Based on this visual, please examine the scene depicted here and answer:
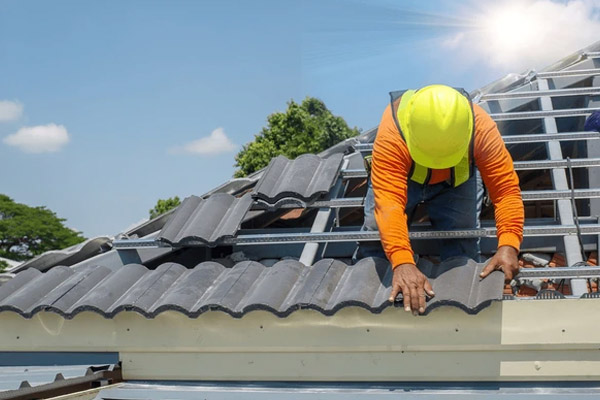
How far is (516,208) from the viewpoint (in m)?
3.34

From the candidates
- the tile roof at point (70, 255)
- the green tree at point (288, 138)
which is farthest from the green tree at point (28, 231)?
the tile roof at point (70, 255)

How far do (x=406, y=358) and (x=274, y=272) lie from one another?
817mm

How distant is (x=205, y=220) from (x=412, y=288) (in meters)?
1.73

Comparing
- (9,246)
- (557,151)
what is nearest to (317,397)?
(557,151)

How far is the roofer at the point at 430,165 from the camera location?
3141 millimetres

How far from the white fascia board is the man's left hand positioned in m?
0.17

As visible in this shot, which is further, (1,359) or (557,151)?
(557,151)

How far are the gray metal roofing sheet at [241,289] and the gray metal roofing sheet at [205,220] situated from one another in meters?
0.34

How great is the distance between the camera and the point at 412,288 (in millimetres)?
2971

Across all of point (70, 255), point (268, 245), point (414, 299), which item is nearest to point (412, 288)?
point (414, 299)

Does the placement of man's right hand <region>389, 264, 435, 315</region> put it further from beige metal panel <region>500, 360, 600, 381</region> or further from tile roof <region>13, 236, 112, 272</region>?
tile roof <region>13, 236, 112, 272</region>

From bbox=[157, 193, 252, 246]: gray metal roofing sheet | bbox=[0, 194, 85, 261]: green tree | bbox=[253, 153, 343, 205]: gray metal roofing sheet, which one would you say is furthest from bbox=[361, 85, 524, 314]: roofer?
bbox=[0, 194, 85, 261]: green tree

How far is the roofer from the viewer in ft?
10.3

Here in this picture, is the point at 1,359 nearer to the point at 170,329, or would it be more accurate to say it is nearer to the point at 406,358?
the point at 170,329
